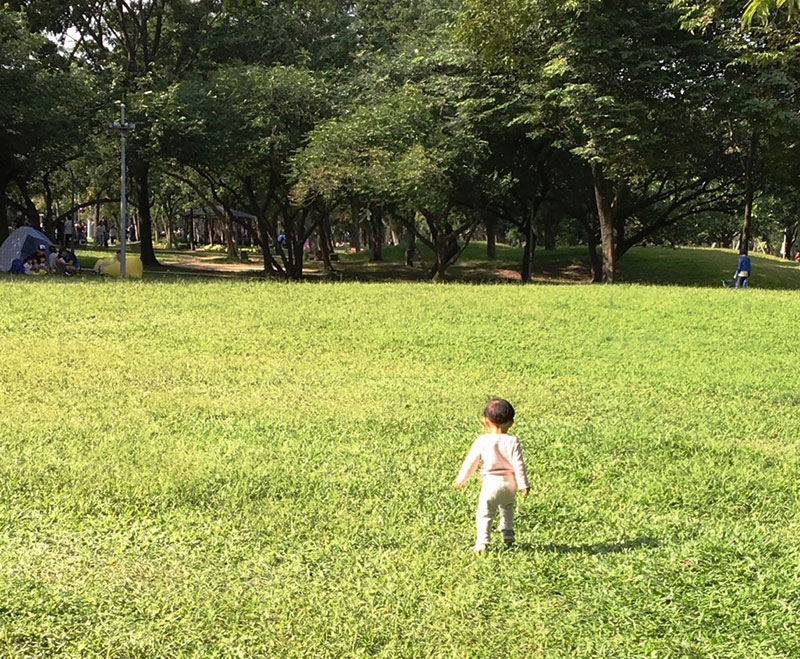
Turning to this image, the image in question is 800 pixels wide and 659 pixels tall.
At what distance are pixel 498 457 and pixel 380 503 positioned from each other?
3.62 ft

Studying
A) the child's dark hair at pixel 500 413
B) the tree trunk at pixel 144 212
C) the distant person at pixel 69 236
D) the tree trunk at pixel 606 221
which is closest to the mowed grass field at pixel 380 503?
the child's dark hair at pixel 500 413

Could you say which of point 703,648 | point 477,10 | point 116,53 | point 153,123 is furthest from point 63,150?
point 703,648

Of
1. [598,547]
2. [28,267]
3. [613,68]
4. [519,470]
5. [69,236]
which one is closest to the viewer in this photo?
[519,470]

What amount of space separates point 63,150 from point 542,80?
44.9 ft

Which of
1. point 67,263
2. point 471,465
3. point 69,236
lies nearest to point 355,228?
point 69,236

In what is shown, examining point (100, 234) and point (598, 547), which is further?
point (100, 234)

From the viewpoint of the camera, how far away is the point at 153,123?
21375 millimetres

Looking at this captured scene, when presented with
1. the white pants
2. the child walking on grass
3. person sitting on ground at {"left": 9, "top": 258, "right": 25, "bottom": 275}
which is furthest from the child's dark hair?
person sitting on ground at {"left": 9, "top": 258, "right": 25, "bottom": 275}

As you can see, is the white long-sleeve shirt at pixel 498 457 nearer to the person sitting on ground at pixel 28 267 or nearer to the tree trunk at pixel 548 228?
the person sitting on ground at pixel 28 267

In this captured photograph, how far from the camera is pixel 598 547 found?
4074 mm

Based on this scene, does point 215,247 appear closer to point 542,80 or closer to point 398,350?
point 542,80

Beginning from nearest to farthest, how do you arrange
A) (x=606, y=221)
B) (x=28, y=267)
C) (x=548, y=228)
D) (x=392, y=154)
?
(x=28, y=267) < (x=392, y=154) < (x=606, y=221) < (x=548, y=228)

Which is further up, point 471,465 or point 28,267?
point 28,267

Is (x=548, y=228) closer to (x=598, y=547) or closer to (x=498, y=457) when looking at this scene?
(x=598, y=547)
